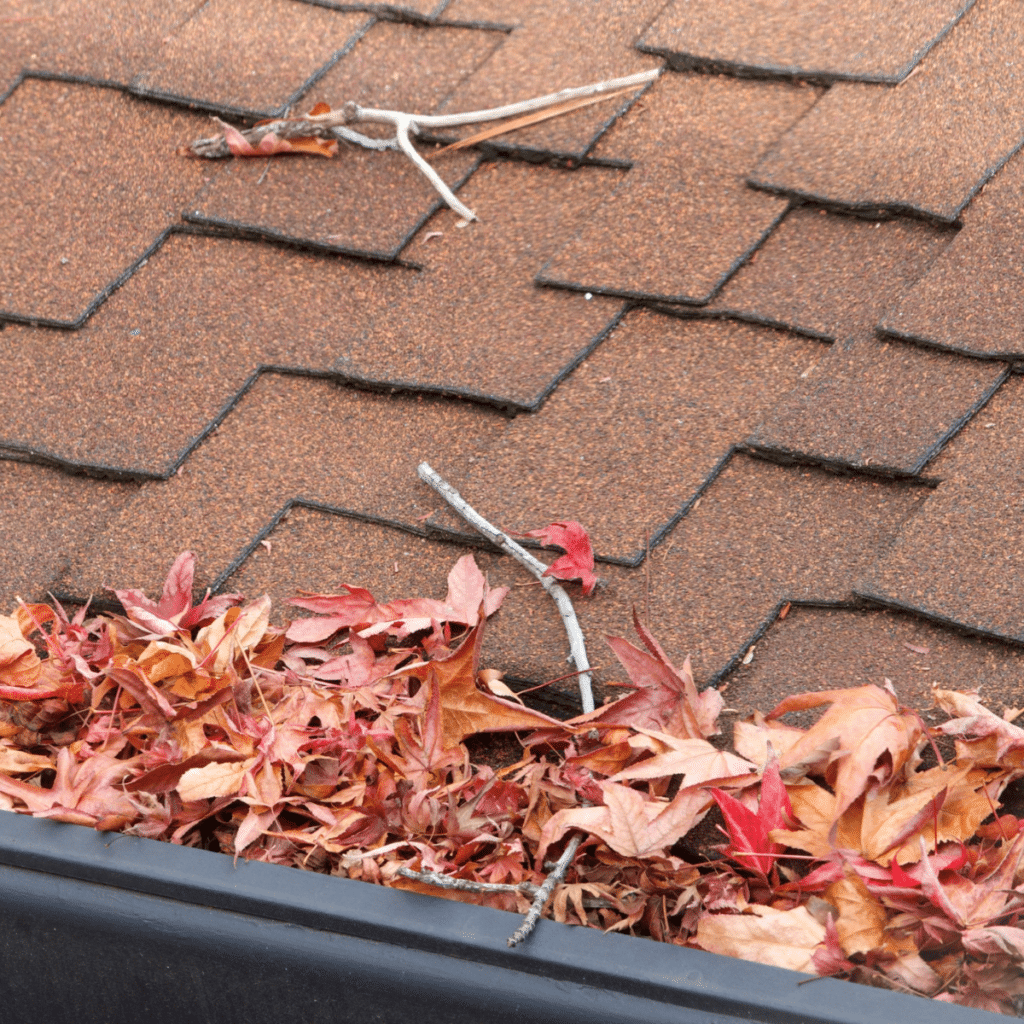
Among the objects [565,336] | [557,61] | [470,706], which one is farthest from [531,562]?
[557,61]

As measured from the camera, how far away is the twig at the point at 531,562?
4.06ft

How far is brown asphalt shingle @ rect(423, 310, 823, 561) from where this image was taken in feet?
4.44

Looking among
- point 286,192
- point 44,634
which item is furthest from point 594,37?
point 44,634

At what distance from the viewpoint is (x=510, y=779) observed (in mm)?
1225

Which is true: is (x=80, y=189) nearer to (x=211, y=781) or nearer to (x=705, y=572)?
(x=211, y=781)

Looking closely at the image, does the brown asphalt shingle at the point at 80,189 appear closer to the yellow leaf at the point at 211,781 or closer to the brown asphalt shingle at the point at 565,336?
the brown asphalt shingle at the point at 565,336

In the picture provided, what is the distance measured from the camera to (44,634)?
1.39 metres

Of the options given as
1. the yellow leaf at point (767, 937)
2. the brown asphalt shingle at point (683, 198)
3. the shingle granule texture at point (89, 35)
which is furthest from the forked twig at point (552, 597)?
the shingle granule texture at point (89, 35)

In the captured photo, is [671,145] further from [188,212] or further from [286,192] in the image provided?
[188,212]

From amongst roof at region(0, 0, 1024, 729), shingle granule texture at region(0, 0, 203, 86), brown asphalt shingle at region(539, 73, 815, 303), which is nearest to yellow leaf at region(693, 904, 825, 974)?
roof at region(0, 0, 1024, 729)

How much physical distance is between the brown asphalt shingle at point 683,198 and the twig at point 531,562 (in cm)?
34

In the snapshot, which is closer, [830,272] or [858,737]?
[858,737]

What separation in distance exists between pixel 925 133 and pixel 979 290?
0.28m

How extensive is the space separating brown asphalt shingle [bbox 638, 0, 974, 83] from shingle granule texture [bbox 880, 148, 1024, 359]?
0.28m
